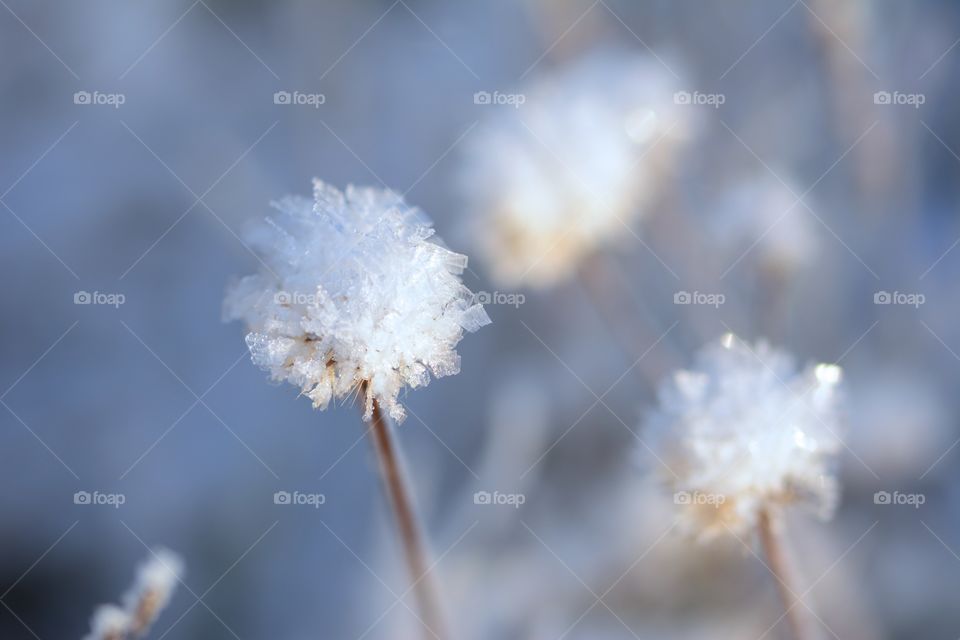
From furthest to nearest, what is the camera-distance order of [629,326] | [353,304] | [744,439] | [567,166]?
1. [629,326]
2. [567,166]
3. [744,439]
4. [353,304]

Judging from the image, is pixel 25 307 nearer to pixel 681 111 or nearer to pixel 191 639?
pixel 191 639

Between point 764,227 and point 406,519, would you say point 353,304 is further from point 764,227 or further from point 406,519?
point 764,227

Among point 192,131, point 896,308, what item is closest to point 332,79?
point 192,131

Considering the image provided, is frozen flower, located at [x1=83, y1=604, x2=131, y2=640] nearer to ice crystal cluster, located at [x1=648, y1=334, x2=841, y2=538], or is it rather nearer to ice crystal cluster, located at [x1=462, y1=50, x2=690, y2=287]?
ice crystal cluster, located at [x1=648, y1=334, x2=841, y2=538]

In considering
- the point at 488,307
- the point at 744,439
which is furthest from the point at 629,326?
the point at 744,439

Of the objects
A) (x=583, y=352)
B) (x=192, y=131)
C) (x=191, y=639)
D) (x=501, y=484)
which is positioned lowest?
(x=191, y=639)

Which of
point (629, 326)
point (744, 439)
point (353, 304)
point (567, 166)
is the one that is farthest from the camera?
point (629, 326)
